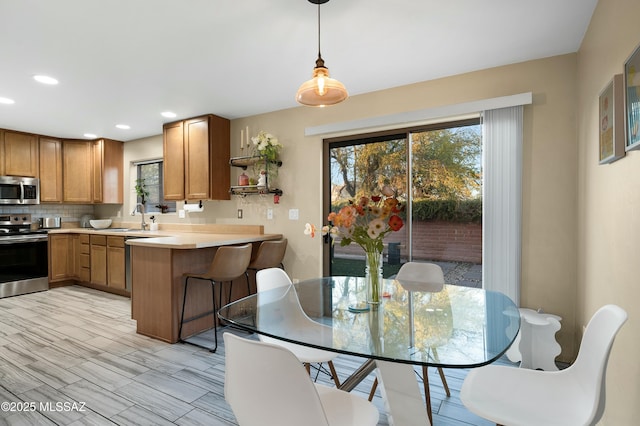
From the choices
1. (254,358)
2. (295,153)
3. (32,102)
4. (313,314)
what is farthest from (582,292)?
(32,102)

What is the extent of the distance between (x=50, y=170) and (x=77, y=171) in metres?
0.34

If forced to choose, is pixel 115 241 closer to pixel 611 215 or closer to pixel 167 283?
pixel 167 283

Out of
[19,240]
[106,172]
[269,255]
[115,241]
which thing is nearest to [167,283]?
[269,255]

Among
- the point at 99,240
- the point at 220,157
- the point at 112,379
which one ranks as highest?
the point at 220,157

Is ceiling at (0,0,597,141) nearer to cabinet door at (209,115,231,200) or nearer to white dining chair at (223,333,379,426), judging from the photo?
cabinet door at (209,115,231,200)

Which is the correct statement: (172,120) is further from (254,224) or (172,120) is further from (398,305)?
(398,305)

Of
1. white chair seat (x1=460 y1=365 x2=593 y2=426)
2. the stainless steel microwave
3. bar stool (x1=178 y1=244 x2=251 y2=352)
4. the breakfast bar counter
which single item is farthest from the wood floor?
the stainless steel microwave

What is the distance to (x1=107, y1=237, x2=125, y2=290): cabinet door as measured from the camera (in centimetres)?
455

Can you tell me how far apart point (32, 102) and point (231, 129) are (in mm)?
2080

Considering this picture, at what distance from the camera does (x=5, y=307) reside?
13.7ft

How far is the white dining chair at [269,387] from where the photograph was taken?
964mm

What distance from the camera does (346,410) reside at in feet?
4.10

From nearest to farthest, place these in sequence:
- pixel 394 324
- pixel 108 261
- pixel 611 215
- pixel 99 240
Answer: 1. pixel 394 324
2. pixel 611 215
3. pixel 108 261
4. pixel 99 240

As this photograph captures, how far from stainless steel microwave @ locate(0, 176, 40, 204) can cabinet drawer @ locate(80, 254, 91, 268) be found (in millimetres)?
1056
